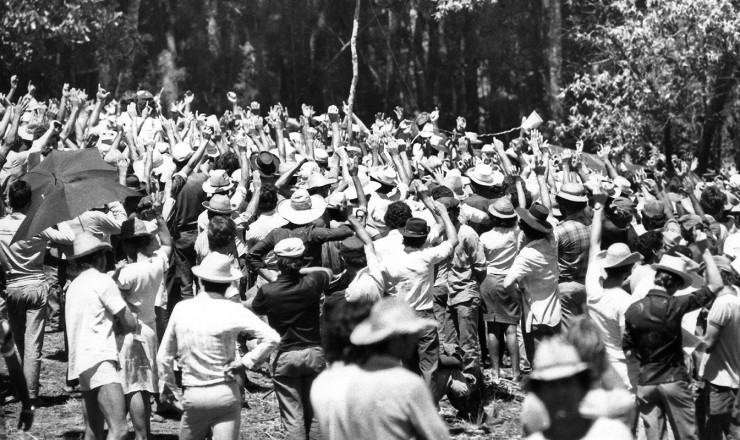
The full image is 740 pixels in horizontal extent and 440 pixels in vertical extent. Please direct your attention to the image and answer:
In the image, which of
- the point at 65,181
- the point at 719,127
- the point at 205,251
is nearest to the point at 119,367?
the point at 65,181

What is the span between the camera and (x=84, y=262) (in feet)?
22.9

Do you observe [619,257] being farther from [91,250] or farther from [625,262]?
[91,250]

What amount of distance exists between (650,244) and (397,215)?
1.97 meters

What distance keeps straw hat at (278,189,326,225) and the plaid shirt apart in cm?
216

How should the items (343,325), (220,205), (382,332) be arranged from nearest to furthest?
(382,332) → (343,325) → (220,205)

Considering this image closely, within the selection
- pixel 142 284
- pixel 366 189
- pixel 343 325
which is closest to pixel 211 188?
pixel 366 189

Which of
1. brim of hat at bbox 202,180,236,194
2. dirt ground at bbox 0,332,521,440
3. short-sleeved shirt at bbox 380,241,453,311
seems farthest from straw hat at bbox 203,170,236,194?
short-sleeved shirt at bbox 380,241,453,311

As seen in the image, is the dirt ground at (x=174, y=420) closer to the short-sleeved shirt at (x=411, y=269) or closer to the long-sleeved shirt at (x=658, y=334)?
the short-sleeved shirt at (x=411, y=269)

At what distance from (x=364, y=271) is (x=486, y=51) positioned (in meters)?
22.9

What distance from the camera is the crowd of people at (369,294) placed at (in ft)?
17.0

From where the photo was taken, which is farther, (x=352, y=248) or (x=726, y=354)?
(x=352, y=248)

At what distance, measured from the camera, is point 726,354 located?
770 cm

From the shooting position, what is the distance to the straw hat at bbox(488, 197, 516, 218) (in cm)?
1014

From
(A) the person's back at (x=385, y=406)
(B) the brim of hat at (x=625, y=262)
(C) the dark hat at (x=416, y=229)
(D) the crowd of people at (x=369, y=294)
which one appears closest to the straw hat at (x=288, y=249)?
(D) the crowd of people at (x=369, y=294)
